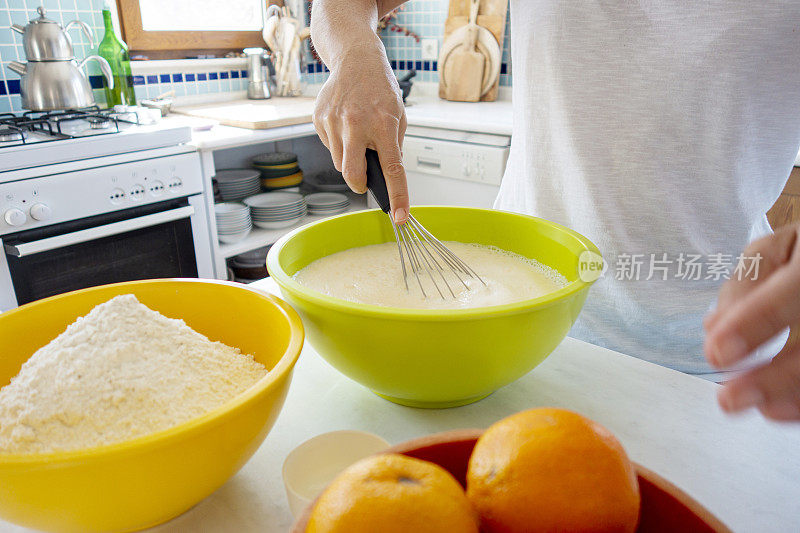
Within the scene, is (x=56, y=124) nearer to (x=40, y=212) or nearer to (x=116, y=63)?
(x=40, y=212)

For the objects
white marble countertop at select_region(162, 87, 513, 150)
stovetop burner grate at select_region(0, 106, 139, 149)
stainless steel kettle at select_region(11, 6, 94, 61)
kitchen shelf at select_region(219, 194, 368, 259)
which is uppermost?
stainless steel kettle at select_region(11, 6, 94, 61)

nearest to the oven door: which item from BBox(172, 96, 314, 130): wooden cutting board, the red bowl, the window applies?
BBox(172, 96, 314, 130): wooden cutting board

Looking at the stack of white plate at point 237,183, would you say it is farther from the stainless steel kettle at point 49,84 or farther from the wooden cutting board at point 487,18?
the wooden cutting board at point 487,18

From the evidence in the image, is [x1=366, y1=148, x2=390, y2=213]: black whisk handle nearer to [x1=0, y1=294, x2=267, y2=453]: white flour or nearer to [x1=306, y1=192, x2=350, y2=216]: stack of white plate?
[x1=0, y1=294, x2=267, y2=453]: white flour

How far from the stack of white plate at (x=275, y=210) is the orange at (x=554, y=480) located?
6.25ft

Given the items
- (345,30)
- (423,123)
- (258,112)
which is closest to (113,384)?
(345,30)

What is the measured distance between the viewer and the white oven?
4.75ft

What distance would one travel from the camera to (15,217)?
1.40 metres

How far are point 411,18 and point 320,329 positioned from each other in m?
2.52

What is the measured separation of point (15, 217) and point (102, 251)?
10.3 inches

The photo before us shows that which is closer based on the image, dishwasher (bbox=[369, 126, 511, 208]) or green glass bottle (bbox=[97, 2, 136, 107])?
dishwasher (bbox=[369, 126, 511, 208])

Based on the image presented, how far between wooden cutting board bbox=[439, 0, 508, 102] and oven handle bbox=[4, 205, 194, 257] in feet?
4.52

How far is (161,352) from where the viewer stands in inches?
18.3

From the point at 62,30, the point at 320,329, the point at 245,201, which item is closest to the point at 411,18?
the point at 245,201
